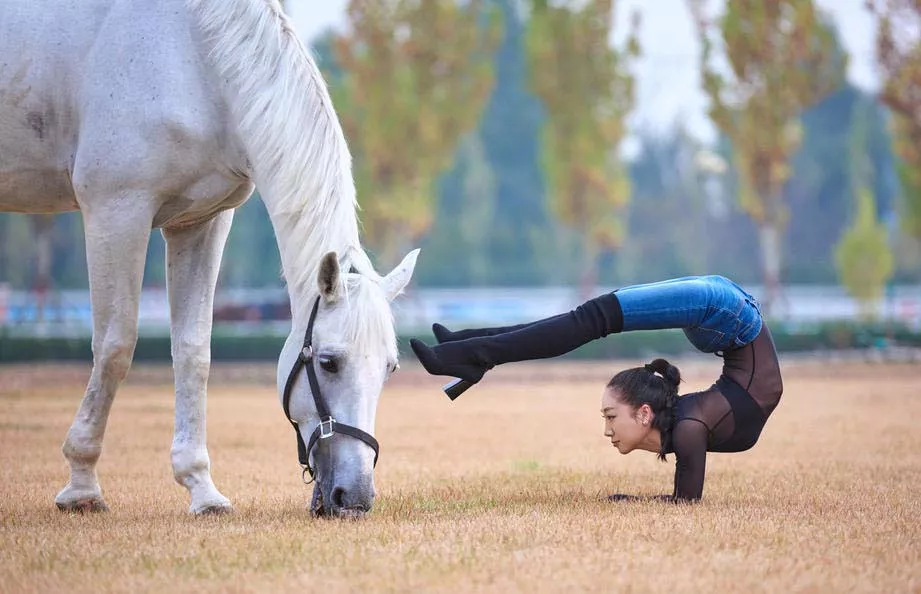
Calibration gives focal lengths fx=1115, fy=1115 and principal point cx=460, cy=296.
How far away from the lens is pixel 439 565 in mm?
3268

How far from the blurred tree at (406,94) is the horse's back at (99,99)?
23467 mm

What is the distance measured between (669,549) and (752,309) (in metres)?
1.57

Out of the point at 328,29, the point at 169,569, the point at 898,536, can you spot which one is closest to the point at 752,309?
the point at 898,536

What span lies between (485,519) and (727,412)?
1206 millimetres

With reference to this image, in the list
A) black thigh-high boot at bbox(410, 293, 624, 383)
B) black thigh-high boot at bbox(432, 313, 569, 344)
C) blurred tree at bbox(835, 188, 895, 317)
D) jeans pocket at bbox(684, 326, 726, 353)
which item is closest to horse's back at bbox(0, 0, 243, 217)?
black thigh-high boot at bbox(432, 313, 569, 344)

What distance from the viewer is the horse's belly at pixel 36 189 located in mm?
5027

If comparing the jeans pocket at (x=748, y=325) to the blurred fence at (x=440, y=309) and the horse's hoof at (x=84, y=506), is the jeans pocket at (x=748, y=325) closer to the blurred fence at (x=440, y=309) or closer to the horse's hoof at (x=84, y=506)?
the horse's hoof at (x=84, y=506)

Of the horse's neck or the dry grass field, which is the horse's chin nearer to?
the dry grass field

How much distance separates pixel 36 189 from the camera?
5.08 metres

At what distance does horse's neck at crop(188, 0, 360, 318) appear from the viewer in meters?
4.45

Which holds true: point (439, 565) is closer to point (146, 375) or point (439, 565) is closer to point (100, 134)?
point (100, 134)

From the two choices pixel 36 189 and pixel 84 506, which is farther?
pixel 36 189

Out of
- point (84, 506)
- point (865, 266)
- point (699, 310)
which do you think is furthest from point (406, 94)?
point (699, 310)

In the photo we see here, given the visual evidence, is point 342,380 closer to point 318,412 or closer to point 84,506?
point 318,412
